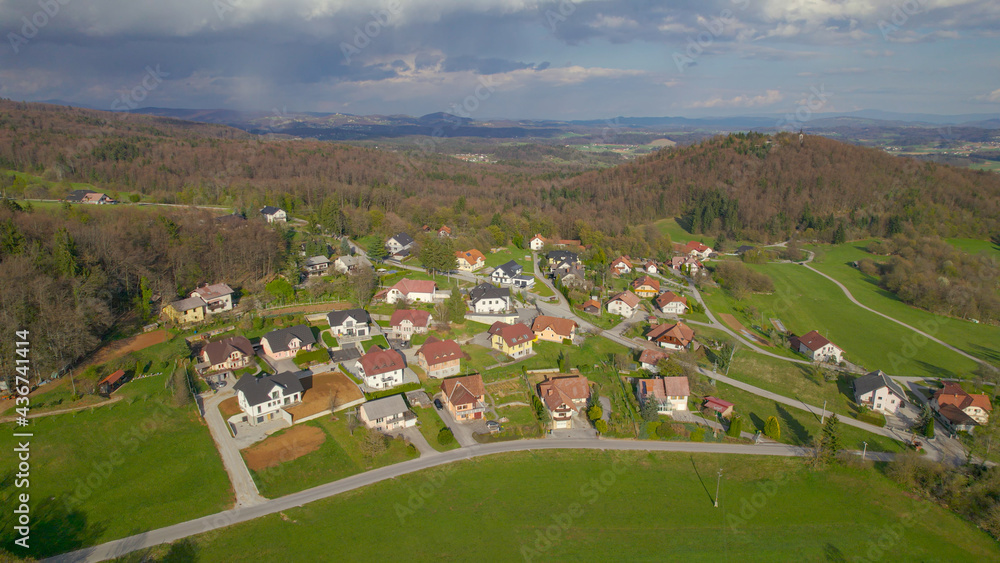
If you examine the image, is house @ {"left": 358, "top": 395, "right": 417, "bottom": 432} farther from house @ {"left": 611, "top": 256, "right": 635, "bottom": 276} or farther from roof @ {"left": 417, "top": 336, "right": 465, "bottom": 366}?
house @ {"left": 611, "top": 256, "right": 635, "bottom": 276}

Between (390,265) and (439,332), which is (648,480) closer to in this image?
(439,332)

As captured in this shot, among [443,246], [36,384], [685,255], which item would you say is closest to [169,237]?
[36,384]

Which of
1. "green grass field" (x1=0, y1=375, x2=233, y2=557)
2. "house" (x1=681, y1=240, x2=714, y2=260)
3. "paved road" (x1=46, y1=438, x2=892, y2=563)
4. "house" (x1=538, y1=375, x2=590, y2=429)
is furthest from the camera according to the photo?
"house" (x1=681, y1=240, x2=714, y2=260)

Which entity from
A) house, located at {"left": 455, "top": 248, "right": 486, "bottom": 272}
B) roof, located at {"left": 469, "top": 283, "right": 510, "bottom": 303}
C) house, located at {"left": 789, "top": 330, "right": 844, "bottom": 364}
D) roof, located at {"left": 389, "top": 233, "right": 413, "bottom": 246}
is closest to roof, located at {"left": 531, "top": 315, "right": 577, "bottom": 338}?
roof, located at {"left": 469, "top": 283, "right": 510, "bottom": 303}

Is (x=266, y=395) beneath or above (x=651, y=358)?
above

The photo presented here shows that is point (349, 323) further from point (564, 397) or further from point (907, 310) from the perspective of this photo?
point (907, 310)

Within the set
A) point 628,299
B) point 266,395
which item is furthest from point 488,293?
point 266,395

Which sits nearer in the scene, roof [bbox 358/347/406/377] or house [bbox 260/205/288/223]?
roof [bbox 358/347/406/377]
